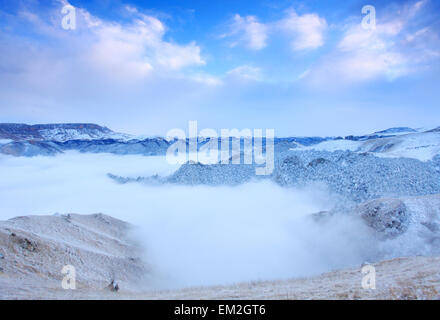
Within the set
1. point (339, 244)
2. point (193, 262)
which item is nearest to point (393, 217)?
point (339, 244)

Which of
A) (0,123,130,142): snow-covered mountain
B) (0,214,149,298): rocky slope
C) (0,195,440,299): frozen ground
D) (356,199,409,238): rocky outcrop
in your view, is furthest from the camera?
(0,123,130,142): snow-covered mountain

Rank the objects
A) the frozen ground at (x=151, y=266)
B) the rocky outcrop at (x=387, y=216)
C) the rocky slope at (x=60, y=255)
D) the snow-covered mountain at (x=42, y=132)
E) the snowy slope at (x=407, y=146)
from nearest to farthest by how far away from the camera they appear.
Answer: the frozen ground at (x=151, y=266), the rocky slope at (x=60, y=255), the rocky outcrop at (x=387, y=216), the snowy slope at (x=407, y=146), the snow-covered mountain at (x=42, y=132)

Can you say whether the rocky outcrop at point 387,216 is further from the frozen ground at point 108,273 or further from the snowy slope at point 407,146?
the snowy slope at point 407,146

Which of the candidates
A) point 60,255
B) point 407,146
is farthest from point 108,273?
point 407,146

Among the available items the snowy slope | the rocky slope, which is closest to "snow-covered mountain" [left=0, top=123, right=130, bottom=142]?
the rocky slope

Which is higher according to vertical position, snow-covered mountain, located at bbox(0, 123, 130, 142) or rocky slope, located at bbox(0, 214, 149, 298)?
snow-covered mountain, located at bbox(0, 123, 130, 142)

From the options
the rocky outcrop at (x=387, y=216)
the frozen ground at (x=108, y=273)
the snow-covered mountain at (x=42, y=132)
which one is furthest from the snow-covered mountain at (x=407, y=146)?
the snow-covered mountain at (x=42, y=132)

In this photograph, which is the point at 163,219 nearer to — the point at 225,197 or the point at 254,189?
the point at 225,197

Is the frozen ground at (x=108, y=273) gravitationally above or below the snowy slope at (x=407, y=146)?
below

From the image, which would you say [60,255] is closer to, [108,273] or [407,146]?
[108,273]

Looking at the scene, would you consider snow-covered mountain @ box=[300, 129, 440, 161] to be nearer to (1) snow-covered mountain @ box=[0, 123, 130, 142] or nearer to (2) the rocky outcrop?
(2) the rocky outcrop

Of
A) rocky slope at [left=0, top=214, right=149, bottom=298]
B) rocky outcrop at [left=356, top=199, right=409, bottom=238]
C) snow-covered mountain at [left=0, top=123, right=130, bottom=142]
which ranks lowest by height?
rocky slope at [left=0, top=214, right=149, bottom=298]
